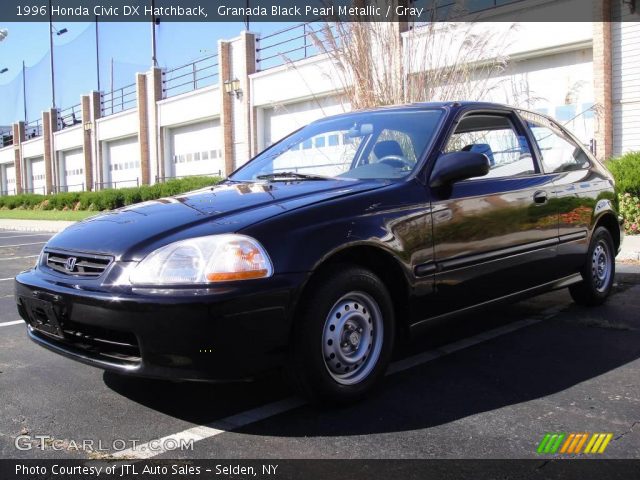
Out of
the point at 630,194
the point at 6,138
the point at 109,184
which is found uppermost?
the point at 6,138

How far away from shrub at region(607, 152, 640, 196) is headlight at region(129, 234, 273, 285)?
368 inches

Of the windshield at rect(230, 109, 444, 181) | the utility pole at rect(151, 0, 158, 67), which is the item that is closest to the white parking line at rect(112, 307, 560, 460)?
the windshield at rect(230, 109, 444, 181)

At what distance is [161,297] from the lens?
2.81 m

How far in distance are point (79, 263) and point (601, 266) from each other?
4.31 metres

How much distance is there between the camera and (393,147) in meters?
4.05

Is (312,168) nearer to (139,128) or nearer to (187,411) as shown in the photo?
(187,411)

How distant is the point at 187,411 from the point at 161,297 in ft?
2.61

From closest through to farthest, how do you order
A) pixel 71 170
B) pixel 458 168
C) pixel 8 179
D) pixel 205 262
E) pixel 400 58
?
pixel 205 262, pixel 458 168, pixel 400 58, pixel 71 170, pixel 8 179

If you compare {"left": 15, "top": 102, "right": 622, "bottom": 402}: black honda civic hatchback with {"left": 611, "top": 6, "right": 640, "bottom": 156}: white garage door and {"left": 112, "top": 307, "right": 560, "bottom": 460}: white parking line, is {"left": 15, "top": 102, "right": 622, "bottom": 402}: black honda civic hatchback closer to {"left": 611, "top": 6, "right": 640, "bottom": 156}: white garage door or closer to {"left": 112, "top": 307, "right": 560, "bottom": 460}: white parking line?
{"left": 112, "top": 307, "right": 560, "bottom": 460}: white parking line

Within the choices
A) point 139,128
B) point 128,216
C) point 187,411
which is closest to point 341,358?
point 187,411

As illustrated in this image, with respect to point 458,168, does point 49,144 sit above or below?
above

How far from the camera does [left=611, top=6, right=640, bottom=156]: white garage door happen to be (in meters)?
13.7

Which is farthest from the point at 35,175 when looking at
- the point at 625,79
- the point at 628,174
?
the point at 628,174

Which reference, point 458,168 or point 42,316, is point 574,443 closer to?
point 458,168
